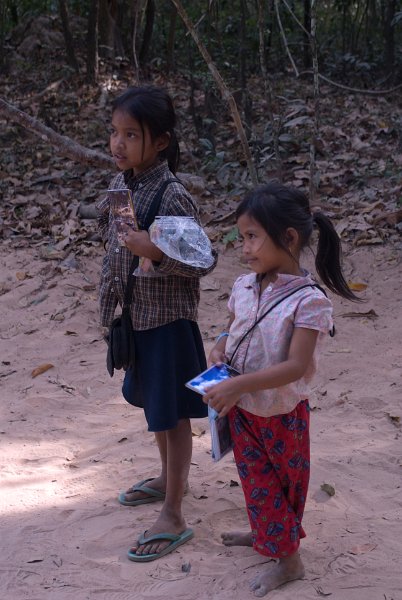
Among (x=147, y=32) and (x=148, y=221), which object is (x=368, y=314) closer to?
(x=148, y=221)

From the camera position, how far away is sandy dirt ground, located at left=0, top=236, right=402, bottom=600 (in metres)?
2.69

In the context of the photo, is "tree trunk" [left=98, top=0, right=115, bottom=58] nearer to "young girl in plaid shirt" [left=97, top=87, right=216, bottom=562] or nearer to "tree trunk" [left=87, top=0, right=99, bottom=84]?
"tree trunk" [left=87, top=0, right=99, bottom=84]

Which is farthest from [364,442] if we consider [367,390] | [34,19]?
[34,19]

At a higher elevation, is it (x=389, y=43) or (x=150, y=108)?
(x=389, y=43)

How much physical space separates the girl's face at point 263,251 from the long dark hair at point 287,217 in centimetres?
2

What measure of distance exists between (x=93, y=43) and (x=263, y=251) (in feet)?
28.3

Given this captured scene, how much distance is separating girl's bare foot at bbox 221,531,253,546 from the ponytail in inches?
39.4

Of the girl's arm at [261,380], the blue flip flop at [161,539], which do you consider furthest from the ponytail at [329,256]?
the blue flip flop at [161,539]

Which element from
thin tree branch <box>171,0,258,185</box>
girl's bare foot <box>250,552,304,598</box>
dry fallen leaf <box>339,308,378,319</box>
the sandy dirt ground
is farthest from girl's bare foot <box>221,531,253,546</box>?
thin tree branch <box>171,0,258,185</box>

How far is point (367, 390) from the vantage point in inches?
175

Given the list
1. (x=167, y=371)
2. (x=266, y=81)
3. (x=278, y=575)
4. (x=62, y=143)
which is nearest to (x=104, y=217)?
(x=167, y=371)

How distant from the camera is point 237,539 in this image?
9.33 ft

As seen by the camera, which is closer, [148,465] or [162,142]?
[162,142]

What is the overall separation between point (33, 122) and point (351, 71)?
21.9 ft
